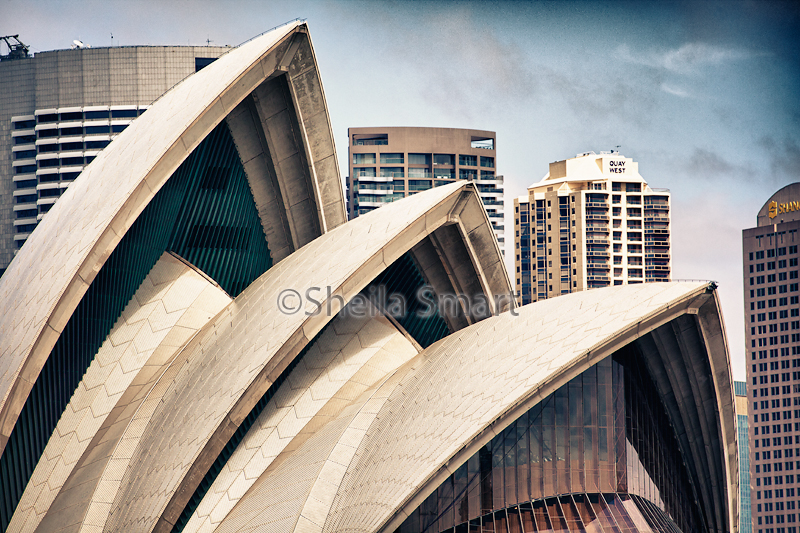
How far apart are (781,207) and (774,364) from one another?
92.1 ft

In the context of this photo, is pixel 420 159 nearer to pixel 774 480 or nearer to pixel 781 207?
pixel 781 207

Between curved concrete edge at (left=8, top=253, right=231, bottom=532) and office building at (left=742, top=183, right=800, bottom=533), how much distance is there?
445 ft

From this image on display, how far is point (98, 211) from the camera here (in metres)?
24.5

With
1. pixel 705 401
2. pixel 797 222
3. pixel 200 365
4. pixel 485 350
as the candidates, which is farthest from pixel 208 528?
pixel 797 222

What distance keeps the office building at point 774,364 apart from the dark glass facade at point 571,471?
132036 mm

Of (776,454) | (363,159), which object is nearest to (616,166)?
(363,159)

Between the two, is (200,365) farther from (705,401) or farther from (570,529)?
(705,401)

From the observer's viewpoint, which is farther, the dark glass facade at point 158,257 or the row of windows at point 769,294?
the row of windows at point 769,294

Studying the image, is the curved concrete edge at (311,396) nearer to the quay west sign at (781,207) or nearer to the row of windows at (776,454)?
the row of windows at (776,454)

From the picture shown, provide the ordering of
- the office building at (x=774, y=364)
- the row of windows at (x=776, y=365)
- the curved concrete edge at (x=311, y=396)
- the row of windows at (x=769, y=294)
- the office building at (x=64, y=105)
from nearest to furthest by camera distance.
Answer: the curved concrete edge at (x=311, y=396) → the office building at (x=64, y=105) → the office building at (x=774, y=364) → the row of windows at (x=776, y=365) → the row of windows at (x=769, y=294)

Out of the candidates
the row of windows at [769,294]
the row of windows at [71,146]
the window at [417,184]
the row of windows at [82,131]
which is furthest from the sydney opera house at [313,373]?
the row of windows at [769,294]

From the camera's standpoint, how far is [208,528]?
2217 centimetres

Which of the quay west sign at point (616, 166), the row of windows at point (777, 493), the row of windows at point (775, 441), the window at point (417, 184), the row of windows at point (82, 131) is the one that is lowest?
the row of windows at point (777, 493)

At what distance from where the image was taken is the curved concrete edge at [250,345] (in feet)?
73.5
